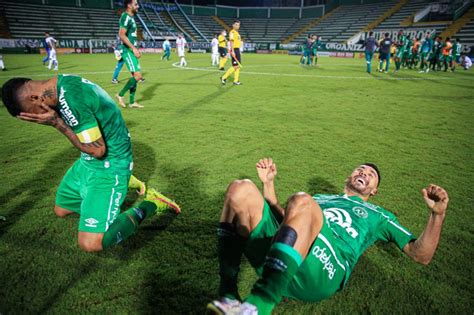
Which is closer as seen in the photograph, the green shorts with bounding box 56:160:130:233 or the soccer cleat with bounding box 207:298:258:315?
the soccer cleat with bounding box 207:298:258:315

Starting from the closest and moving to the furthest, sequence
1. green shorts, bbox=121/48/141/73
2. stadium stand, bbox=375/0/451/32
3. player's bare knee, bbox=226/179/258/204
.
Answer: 1. player's bare knee, bbox=226/179/258/204
2. green shorts, bbox=121/48/141/73
3. stadium stand, bbox=375/0/451/32

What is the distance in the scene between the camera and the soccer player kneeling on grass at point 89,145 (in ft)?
7.33

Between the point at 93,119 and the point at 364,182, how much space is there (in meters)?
2.49

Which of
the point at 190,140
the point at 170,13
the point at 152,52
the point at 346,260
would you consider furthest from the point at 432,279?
the point at 170,13

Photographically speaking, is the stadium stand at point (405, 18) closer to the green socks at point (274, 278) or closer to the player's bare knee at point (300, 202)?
the player's bare knee at point (300, 202)

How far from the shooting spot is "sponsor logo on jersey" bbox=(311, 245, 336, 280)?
1.82 m

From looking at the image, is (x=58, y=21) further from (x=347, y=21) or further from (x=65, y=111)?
(x=65, y=111)

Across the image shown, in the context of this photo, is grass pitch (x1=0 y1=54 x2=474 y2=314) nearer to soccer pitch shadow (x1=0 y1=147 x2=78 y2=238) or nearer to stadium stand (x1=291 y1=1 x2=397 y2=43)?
soccer pitch shadow (x1=0 y1=147 x2=78 y2=238)

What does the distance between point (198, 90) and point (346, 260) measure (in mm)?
9699

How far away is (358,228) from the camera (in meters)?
2.14

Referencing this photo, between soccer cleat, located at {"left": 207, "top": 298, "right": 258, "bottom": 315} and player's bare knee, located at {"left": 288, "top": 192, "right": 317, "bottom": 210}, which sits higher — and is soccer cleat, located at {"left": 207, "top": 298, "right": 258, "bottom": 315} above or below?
below

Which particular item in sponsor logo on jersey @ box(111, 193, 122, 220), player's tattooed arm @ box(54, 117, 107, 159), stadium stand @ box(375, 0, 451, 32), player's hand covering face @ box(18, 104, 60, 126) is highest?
stadium stand @ box(375, 0, 451, 32)

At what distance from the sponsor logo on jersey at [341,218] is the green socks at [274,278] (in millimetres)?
676

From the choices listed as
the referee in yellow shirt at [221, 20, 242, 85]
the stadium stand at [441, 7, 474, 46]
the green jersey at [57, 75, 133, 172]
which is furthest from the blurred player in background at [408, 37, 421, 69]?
the green jersey at [57, 75, 133, 172]
